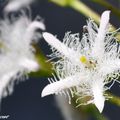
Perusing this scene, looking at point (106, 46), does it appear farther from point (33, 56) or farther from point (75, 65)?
point (33, 56)

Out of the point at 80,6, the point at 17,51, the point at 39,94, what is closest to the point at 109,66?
the point at 80,6

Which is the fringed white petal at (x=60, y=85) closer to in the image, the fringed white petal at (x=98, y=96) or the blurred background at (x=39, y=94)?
the fringed white petal at (x=98, y=96)

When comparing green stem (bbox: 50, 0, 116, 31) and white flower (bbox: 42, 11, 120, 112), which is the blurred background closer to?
green stem (bbox: 50, 0, 116, 31)

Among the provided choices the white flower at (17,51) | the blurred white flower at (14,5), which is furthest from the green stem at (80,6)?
the blurred white flower at (14,5)

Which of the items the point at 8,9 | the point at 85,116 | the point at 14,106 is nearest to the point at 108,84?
the point at 85,116

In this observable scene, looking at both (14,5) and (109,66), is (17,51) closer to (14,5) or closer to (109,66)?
(14,5)

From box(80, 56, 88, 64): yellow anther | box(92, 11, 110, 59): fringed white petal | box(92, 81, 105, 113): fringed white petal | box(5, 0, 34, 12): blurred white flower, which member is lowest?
box(92, 81, 105, 113): fringed white petal

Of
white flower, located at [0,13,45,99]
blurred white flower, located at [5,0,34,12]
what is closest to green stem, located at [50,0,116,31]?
white flower, located at [0,13,45,99]
